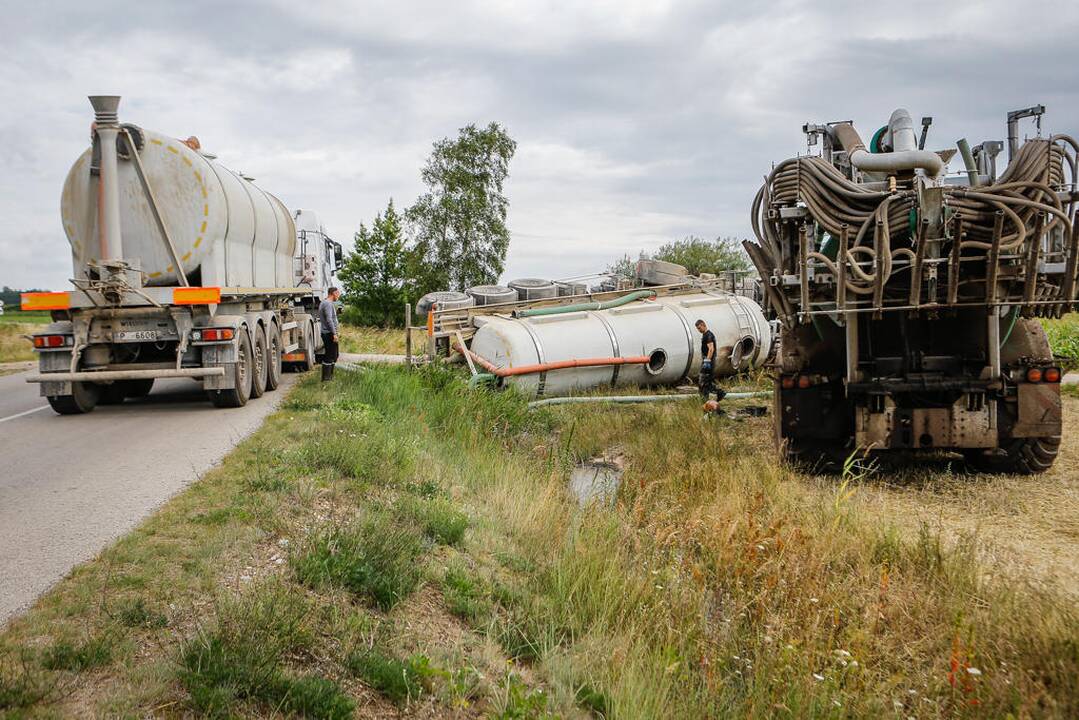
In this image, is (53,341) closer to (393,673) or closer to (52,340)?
(52,340)

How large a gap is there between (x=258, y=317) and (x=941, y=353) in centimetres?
986

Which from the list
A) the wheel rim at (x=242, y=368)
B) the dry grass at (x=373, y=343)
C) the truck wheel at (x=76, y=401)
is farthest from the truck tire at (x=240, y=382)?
the dry grass at (x=373, y=343)

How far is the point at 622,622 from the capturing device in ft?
17.0

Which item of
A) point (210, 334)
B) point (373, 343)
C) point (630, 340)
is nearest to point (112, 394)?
point (210, 334)

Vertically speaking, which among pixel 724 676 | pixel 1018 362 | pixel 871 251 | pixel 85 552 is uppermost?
pixel 871 251

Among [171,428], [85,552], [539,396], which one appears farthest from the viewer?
[539,396]

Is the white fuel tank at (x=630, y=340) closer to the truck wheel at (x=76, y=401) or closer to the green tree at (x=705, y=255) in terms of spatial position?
the truck wheel at (x=76, y=401)

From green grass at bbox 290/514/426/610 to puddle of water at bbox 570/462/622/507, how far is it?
2.44 m

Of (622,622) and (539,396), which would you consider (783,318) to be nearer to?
(622,622)

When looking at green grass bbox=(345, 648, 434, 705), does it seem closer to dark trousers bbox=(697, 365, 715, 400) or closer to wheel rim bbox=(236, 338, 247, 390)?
wheel rim bbox=(236, 338, 247, 390)

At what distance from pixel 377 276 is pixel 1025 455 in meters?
44.5

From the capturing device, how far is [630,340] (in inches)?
658

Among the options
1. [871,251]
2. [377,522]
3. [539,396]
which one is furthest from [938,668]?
[539,396]

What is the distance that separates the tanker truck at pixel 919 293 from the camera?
320 inches
